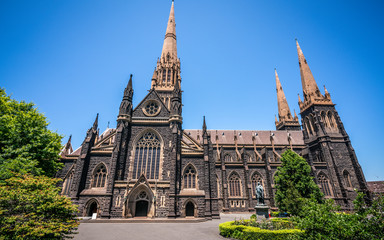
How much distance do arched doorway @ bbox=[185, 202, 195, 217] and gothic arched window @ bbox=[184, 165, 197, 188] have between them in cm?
200

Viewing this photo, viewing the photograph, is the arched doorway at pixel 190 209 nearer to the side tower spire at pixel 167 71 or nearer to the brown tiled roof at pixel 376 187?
the side tower spire at pixel 167 71

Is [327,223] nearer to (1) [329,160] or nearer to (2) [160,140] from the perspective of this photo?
(2) [160,140]

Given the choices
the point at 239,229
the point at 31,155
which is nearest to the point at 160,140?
the point at 31,155

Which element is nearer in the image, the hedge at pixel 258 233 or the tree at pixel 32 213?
the tree at pixel 32 213

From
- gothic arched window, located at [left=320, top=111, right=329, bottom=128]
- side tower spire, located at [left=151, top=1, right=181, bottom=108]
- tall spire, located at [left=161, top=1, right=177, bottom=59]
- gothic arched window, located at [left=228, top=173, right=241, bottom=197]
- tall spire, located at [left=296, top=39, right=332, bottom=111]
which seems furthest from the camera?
tall spire, located at [left=161, top=1, right=177, bottom=59]

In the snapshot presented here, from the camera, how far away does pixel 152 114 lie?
2362 centimetres

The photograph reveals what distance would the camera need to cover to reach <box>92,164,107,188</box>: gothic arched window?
20125 millimetres

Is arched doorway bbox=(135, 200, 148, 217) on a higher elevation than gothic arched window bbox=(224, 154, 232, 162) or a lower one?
lower

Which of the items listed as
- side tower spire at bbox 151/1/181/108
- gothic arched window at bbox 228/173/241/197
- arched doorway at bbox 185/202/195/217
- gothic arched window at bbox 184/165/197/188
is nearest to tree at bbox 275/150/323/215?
gothic arched window at bbox 228/173/241/197

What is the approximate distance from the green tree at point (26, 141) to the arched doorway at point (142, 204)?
8.85 meters

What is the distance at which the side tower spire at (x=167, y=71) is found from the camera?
32781 millimetres

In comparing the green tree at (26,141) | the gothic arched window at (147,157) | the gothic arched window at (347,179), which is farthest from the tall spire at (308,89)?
the green tree at (26,141)

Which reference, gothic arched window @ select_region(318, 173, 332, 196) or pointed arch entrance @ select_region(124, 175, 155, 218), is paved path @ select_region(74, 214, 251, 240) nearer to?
pointed arch entrance @ select_region(124, 175, 155, 218)

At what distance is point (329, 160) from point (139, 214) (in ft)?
105
